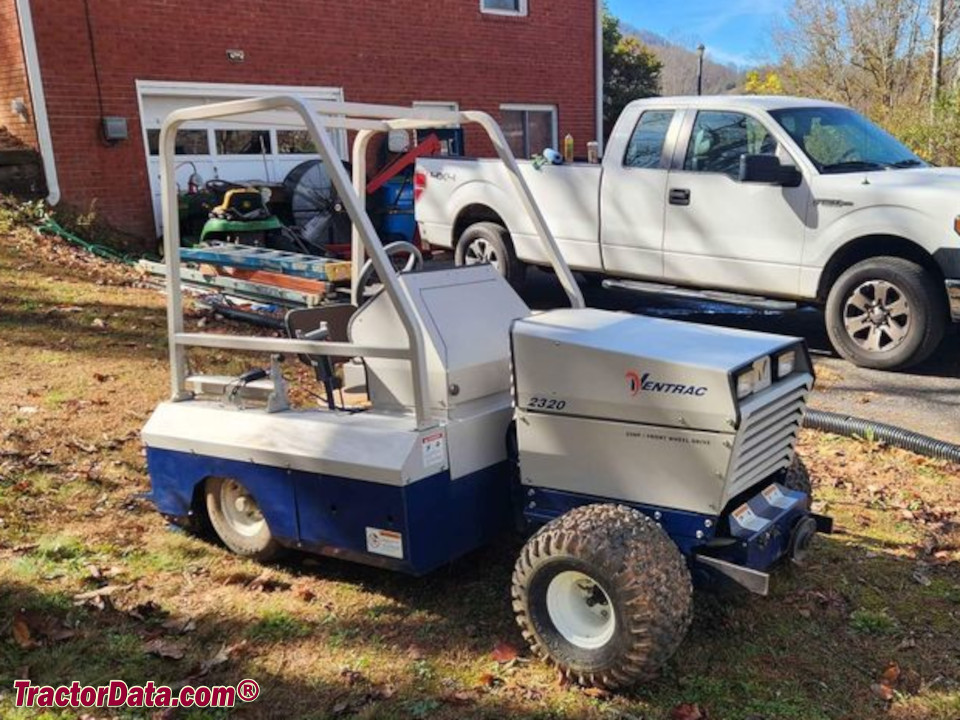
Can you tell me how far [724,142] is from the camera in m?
7.69

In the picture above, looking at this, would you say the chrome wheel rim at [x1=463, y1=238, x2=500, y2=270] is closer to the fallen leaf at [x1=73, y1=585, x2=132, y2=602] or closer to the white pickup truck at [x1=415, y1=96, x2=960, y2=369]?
the white pickup truck at [x1=415, y1=96, x2=960, y2=369]

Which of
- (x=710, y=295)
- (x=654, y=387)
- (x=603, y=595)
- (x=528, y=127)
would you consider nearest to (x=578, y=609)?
(x=603, y=595)

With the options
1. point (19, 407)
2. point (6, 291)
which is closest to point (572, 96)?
point (6, 291)

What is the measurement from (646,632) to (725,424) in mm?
732

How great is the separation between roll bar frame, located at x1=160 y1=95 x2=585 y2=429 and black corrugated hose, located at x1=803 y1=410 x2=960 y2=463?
2281 millimetres

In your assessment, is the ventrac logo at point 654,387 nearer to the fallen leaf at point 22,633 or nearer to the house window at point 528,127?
the fallen leaf at point 22,633

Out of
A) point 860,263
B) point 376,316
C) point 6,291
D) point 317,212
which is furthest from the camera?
point 317,212

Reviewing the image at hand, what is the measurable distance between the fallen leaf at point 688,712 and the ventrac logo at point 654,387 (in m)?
1.04

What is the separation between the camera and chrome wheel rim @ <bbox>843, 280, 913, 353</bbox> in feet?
22.3

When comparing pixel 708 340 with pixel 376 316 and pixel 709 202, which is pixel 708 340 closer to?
pixel 376 316

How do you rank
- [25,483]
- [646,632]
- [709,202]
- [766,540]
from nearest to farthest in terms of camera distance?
1. [646,632]
2. [766,540]
3. [25,483]
4. [709,202]

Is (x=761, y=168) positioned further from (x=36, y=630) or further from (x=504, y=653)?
(x=36, y=630)

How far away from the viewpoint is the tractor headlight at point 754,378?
3100 millimetres

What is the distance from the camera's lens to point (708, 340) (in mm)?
3410
